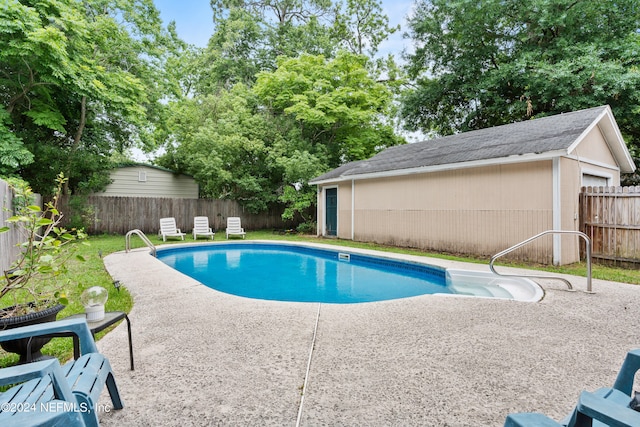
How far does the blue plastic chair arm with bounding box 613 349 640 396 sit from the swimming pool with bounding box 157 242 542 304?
3326 millimetres

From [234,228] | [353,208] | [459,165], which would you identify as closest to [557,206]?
[459,165]

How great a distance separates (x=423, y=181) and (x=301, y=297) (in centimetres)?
570

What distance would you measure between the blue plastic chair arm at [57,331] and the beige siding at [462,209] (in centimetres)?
830

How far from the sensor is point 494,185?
798 cm

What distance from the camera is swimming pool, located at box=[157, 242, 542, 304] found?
5852 millimetres

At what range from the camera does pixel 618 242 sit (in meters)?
7.03

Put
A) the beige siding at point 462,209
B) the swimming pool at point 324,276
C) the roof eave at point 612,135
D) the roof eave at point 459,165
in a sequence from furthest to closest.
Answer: the roof eave at point 612,135
the beige siding at point 462,209
the roof eave at point 459,165
the swimming pool at point 324,276

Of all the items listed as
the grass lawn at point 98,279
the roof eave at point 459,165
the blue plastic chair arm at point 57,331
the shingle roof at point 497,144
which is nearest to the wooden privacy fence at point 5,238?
the grass lawn at point 98,279

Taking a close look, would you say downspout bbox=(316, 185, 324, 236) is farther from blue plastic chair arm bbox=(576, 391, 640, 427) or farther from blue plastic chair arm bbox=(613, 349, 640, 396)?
blue plastic chair arm bbox=(576, 391, 640, 427)

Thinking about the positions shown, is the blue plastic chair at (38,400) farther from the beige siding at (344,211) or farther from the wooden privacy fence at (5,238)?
the beige siding at (344,211)

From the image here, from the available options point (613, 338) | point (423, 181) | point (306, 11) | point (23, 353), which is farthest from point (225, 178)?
point (306, 11)

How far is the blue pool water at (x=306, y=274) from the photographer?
6133 mm

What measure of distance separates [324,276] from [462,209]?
14.0 ft

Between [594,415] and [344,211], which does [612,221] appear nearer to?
[344,211]
